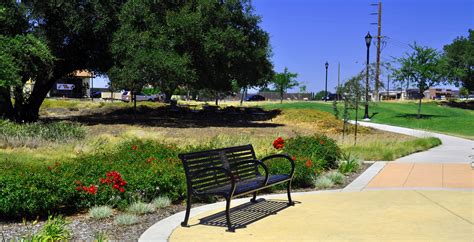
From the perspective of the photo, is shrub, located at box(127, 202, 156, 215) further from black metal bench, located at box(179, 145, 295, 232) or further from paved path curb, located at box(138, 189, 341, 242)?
black metal bench, located at box(179, 145, 295, 232)

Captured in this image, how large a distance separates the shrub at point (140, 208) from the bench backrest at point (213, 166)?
716mm

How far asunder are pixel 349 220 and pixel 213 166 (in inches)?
74.0

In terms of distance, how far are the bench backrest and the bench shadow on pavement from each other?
1.35 feet

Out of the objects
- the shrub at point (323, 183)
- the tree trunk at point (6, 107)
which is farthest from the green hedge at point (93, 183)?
A: the tree trunk at point (6, 107)

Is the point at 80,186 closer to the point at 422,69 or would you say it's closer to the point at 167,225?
the point at 167,225

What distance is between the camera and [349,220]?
22.3ft

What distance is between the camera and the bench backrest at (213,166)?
251 inches

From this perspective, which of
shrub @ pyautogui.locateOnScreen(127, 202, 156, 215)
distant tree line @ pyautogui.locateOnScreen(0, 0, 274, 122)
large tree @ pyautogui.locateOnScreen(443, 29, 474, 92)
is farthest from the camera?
large tree @ pyautogui.locateOnScreen(443, 29, 474, 92)

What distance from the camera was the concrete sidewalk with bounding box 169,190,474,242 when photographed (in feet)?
19.5

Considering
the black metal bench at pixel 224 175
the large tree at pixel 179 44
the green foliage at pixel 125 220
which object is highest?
the large tree at pixel 179 44

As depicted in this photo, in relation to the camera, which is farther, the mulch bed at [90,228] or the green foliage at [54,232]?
the mulch bed at [90,228]

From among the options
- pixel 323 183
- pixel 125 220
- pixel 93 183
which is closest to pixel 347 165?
pixel 323 183

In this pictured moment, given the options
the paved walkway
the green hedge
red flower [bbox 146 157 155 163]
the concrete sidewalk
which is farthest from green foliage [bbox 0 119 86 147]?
the concrete sidewalk

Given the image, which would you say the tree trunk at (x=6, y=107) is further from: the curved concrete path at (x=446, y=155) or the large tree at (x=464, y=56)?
the large tree at (x=464, y=56)
